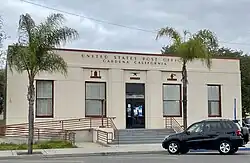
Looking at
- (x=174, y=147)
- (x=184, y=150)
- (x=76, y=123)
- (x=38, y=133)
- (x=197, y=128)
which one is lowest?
(x=184, y=150)

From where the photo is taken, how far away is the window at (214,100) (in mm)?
39094

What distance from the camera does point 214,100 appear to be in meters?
39.3

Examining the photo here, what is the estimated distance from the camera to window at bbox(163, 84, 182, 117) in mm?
37594

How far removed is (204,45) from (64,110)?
11301 millimetres

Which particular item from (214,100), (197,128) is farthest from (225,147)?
(214,100)

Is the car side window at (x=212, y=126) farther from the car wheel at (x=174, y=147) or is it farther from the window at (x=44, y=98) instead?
the window at (x=44, y=98)

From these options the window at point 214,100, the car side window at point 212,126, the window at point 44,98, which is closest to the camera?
the car side window at point 212,126

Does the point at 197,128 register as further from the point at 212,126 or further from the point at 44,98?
the point at 44,98

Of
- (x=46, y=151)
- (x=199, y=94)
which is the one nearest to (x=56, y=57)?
(x=46, y=151)

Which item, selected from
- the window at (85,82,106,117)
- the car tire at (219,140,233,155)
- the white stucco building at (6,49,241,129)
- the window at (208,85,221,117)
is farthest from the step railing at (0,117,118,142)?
the car tire at (219,140,233,155)

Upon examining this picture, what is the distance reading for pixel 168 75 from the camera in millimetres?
37719

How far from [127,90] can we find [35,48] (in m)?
13.9

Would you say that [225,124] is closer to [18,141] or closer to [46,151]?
[46,151]

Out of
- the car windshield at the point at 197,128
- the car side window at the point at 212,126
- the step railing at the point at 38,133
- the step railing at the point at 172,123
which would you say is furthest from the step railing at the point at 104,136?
the car side window at the point at 212,126
